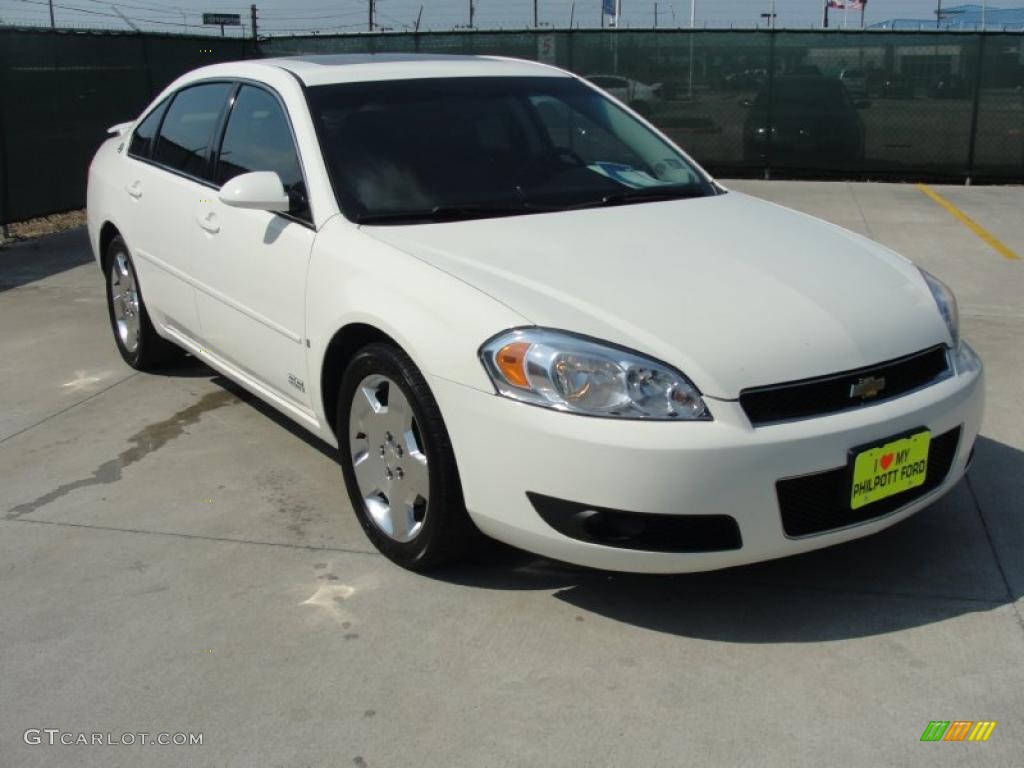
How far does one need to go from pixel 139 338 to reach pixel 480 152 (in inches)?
95.5

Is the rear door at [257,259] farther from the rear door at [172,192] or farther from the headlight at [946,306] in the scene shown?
the headlight at [946,306]

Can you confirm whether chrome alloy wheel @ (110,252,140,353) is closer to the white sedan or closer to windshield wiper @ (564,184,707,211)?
the white sedan

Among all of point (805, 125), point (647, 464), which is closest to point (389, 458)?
point (647, 464)

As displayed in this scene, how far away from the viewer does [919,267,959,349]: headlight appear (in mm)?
3638

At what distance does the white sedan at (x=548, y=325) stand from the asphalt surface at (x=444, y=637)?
0.91 feet

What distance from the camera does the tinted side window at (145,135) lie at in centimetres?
559

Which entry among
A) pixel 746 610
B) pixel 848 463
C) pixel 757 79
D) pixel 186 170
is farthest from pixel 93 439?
pixel 757 79

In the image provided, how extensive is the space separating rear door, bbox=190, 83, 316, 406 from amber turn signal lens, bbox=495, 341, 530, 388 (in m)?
1.09

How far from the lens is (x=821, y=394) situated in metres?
3.13

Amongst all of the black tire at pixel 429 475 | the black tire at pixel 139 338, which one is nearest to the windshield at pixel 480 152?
the black tire at pixel 429 475

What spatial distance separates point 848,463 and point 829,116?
38.0 feet

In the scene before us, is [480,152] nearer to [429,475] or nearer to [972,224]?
[429,475]

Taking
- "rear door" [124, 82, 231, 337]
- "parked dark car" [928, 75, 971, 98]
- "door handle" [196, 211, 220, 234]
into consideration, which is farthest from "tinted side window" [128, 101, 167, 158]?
"parked dark car" [928, 75, 971, 98]

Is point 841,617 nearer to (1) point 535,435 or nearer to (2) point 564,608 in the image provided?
(2) point 564,608
